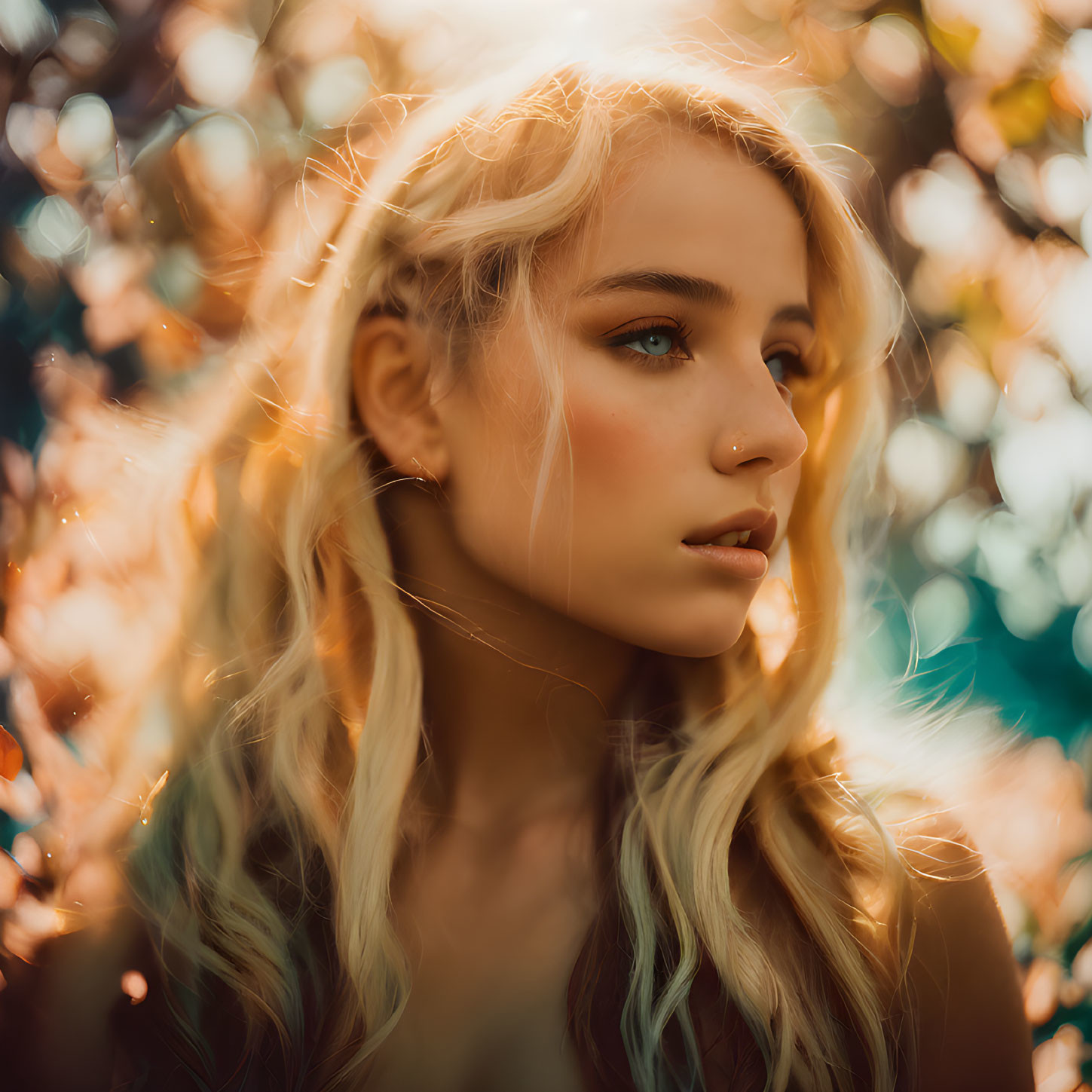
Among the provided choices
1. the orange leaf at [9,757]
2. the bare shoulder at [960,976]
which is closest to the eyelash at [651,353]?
the bare shoulder at [960,976]

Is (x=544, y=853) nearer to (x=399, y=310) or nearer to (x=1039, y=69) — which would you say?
(x=399, y=310)

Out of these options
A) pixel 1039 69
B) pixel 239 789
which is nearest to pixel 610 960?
pixel 239 789

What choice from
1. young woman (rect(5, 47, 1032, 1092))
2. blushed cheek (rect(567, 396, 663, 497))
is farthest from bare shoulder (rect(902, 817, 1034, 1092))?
blushed cheek (rect(567, 396, 663, 497))

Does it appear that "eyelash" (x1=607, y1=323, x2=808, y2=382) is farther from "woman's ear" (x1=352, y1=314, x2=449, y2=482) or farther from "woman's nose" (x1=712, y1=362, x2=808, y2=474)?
"woman's ear" (x1=352, y1=314, x2=449, y2=482)

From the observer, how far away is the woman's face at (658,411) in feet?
2.03

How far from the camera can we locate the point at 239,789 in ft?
2.49

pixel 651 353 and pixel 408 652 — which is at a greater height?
pixel 651 353

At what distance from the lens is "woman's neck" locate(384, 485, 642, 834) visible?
0.74 m

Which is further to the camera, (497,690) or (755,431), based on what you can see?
(497,690)

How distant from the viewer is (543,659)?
75 centimetres

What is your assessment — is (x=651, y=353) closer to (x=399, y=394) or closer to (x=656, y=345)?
(x=656, y=345)

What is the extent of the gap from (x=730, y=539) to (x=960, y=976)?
41cm

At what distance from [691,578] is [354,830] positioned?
14.1 inches

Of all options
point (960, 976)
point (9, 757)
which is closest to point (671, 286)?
point (960, 976)
